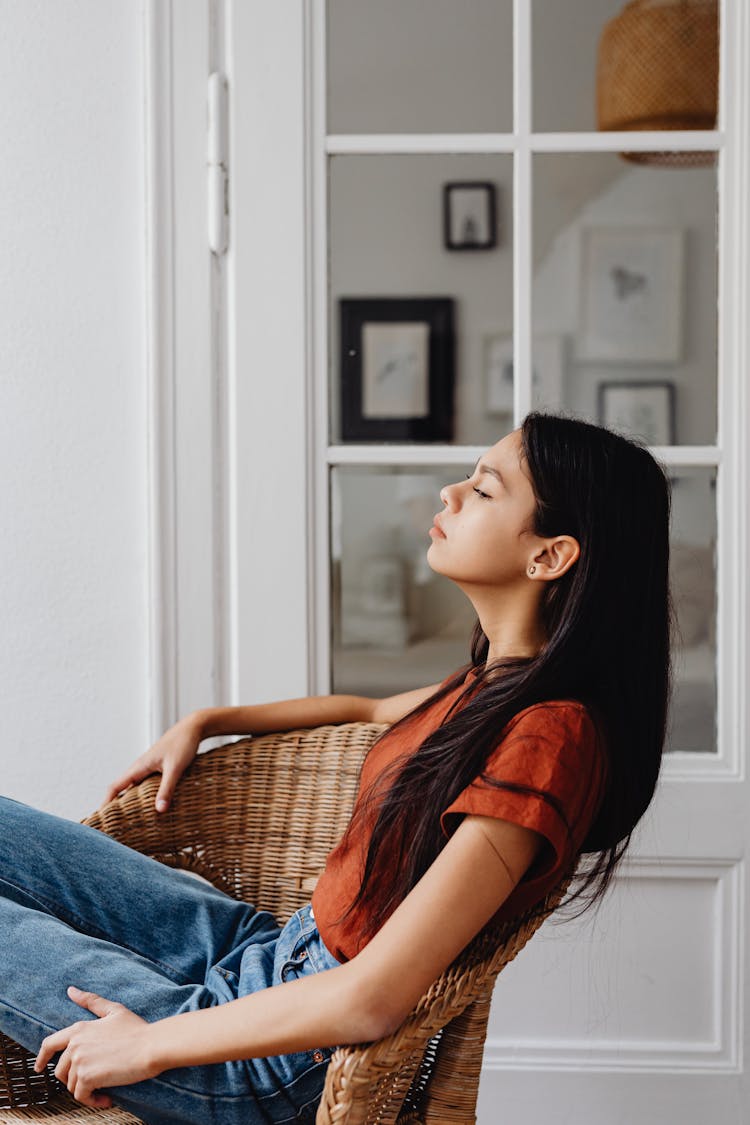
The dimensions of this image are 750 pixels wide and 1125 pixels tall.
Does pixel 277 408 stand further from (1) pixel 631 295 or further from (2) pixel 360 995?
(2) pixel 360 995

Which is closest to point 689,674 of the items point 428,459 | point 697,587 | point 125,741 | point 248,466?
point 697,587

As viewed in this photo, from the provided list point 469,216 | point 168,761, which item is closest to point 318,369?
point 469,216

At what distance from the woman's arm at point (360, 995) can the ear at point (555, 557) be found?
0.30 metres

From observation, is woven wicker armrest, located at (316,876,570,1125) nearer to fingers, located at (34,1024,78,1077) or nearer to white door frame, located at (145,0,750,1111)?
fingers, located at (34,1024,78,1077)

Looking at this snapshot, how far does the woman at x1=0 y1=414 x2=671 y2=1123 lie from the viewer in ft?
3.27

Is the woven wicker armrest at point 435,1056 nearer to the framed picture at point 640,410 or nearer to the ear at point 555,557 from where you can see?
the ear at point 555,557

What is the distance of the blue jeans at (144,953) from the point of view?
108 cm

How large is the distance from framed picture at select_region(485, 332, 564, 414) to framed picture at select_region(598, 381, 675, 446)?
82 millimetres

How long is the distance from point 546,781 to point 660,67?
134cm

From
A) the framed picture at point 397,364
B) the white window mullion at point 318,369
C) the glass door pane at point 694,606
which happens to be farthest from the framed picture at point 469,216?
the glass door pane at point 694,606

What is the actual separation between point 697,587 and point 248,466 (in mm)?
802

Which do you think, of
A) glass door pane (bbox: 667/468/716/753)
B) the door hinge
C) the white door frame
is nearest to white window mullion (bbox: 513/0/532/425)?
the white door frame

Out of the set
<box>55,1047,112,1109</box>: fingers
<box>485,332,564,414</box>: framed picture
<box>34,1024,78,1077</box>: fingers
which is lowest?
<box>55,1047,112,1109</box>: fingers

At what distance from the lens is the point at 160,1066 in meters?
1.01
